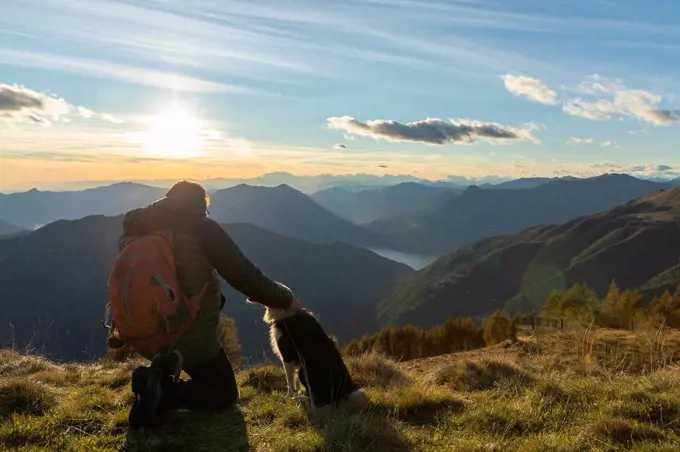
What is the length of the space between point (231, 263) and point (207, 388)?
49.9 inches

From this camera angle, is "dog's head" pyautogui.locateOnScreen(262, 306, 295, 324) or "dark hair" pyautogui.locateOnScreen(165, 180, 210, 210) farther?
"dog's head" pyautogui.locateOnScreen(262, 306, 295, 324)

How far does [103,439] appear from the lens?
13.3 feet

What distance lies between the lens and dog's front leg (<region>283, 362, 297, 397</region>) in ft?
16.8

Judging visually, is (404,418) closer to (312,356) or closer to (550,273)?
(312,356)

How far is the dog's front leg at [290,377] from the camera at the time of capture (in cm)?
512

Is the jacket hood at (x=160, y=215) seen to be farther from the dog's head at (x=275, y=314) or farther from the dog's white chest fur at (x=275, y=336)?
the dog's white chest fur at (x=275, y=336)

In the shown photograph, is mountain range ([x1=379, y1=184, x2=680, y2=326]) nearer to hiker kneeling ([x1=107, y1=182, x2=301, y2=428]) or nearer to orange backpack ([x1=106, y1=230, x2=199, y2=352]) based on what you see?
hiker kneeling ([x1=107, y1=182, x2=301, y2=428])

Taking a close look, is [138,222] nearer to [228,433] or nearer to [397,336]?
→ [228,433]

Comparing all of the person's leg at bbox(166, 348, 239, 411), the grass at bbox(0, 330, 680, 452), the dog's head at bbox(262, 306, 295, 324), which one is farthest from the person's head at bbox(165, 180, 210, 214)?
the grass at bbox(0, 330, 680, 452)

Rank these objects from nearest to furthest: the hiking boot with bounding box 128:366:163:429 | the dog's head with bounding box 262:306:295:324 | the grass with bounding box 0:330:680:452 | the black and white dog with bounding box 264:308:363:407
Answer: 1. the grass with bounding box 0:330:680:452
2. the hiking boot with bounding box 128:366:163:429
3. the black and white dog with bounding box 264:308:363:407
4. the dog's head with bounding box 262:306:295:324

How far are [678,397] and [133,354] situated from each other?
968 centimetres

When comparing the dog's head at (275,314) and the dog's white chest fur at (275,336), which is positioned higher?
the dog's head at (275,314)

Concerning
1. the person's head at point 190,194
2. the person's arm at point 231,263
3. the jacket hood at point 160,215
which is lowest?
the person's arm at point 231,263

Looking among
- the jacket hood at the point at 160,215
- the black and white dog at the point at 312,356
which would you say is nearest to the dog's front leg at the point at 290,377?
the black and white dog at the point at 312,356
